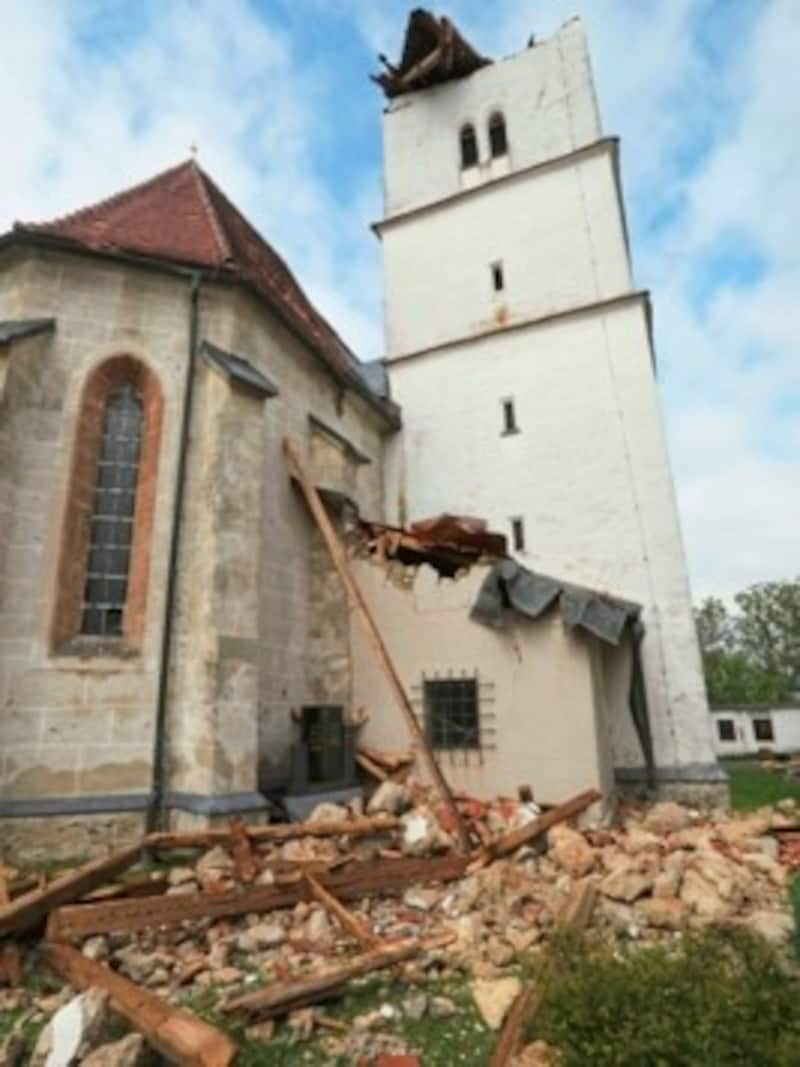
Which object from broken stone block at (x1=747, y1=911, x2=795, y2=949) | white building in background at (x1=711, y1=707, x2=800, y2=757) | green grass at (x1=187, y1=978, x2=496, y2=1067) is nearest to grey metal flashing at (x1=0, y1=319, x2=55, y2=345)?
green grass at (x1=187, y1=978, x2=496, y2=1067)

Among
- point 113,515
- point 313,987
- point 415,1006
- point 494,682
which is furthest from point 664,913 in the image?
point 113,515

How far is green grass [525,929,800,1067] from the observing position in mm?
2859

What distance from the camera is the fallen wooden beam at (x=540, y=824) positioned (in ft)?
23.7

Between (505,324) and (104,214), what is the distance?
8.91m

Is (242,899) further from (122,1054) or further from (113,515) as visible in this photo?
(113,515)

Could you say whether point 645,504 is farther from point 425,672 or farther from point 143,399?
point 143,399

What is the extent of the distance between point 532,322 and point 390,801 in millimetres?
11291

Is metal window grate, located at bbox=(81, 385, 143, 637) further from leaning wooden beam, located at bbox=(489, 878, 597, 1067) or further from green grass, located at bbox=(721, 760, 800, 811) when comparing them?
green grass, located at bbox=(721, 760, 800, 811)

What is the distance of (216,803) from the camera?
24.7 ft

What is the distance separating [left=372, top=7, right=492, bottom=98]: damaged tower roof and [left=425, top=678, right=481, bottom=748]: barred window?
17834mm

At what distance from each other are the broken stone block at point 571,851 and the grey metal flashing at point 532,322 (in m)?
10.9

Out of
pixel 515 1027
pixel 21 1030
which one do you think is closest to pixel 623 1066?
pixel 515 1027

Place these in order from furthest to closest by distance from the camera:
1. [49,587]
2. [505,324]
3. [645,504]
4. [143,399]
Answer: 1. [505,324]
2. [645,504]
3. [143,399]
4. [49,587]

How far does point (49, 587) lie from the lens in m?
8.18
